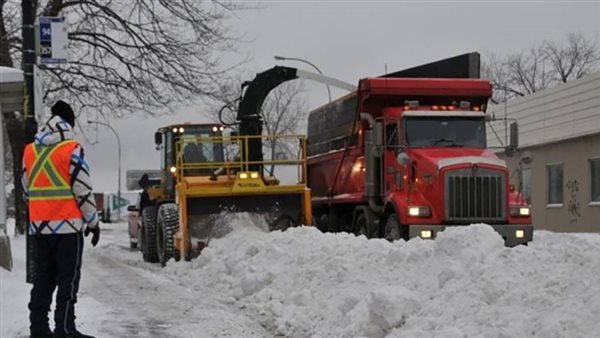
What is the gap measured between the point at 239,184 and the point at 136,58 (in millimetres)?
6820

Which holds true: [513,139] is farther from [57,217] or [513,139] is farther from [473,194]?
[57,217]

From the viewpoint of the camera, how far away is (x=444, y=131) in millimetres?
13680

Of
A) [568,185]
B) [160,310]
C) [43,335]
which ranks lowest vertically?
[160,310]

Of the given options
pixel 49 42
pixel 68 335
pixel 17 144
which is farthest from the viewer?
pixel 17 144

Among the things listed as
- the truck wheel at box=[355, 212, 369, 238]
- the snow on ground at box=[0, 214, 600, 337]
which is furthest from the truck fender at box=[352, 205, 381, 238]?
the snow on ground at box=[0, 214, 600, 337]

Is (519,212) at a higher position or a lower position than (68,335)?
higher

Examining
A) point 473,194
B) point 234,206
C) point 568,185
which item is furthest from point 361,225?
point 568,185

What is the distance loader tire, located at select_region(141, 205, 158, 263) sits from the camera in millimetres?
16953

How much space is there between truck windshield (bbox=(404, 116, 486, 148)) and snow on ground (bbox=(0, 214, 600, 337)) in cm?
330

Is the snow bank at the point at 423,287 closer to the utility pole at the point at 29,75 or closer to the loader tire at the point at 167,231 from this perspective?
the utility pole at the point at 29,75

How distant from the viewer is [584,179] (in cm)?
2419

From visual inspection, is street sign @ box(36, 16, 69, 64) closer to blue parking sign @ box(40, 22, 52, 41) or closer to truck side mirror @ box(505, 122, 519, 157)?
blue parking sign @ box(40, 22, 52, 41)

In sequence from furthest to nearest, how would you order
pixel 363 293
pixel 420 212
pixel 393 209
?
pixel 393 209, pixel 420 212, pixel 363 293

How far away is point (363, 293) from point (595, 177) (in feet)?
59.7
